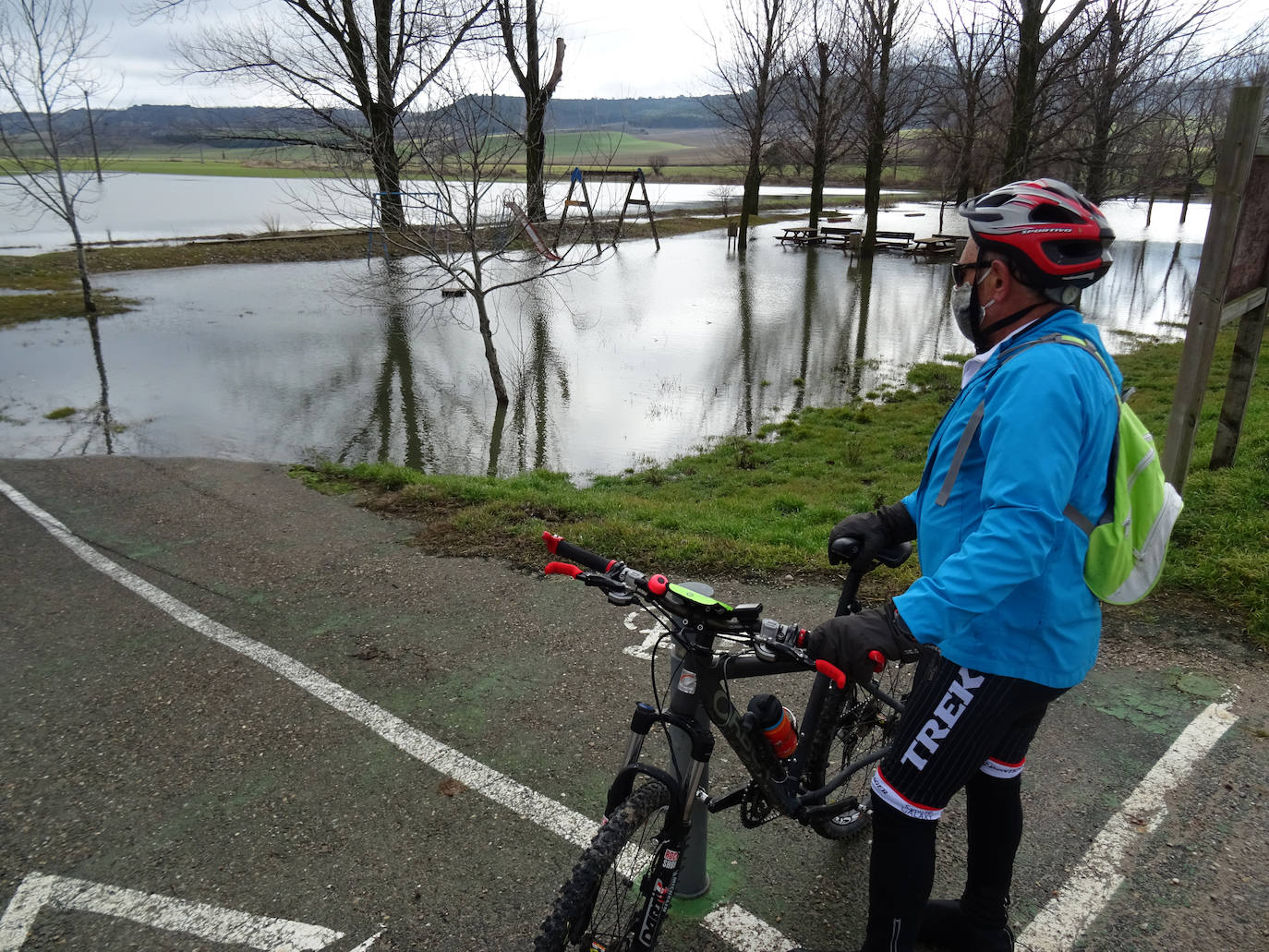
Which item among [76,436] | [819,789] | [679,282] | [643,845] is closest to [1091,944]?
[819,789]

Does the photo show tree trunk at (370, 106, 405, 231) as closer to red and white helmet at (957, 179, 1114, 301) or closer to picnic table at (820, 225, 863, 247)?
red and white helmet at (957, 179, 1114, 301)

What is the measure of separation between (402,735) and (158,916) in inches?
45.3

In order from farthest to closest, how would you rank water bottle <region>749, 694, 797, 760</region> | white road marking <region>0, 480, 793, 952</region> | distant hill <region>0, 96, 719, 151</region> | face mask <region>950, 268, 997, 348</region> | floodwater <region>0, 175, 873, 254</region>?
floodwater <region>0, 175, 873, 254</region> < distant hill <region>0, 96, 719, 151</region> < white road marking <region>0, 480, 793, 952</region> < water bottle <region>749, 694, 797, 760</region> < face mask <region>950, 268, 997, 348</region>

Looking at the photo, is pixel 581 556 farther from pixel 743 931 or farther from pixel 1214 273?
pixel 1214 273

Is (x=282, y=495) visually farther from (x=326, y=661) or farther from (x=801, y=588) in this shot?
(x=801, y=588)

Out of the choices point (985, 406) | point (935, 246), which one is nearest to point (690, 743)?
point (985, 406)

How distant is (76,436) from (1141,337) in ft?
60.2

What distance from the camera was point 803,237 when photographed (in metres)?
30.1

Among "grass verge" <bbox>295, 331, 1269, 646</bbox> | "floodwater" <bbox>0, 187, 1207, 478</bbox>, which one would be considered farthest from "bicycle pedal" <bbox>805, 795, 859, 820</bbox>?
"floodwater" <bbox>0, 187, 1207, 478</bbox>

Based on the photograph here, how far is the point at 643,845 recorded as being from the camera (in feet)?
8.00

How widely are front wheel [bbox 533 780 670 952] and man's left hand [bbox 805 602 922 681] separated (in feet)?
2.11

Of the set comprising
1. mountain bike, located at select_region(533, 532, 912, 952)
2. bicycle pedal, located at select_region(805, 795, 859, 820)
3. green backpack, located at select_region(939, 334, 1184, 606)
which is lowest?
bicycle pedal, located at select_region(805, 795, 859, 820)

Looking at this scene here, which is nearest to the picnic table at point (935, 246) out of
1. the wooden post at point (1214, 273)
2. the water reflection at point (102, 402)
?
the wooden post at point (1214, 273)

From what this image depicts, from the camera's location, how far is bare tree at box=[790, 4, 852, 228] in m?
27.8
